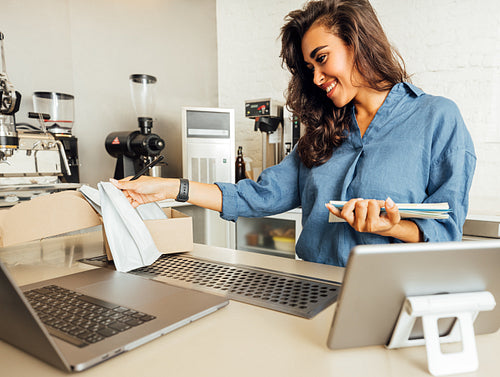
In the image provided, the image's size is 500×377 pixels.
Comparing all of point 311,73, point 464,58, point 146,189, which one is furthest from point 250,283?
point 464,58

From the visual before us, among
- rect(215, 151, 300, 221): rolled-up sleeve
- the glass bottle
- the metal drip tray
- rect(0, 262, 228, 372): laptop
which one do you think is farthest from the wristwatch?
the glass bottle

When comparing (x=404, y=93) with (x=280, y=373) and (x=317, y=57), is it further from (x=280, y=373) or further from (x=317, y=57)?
(x=280, y=373)

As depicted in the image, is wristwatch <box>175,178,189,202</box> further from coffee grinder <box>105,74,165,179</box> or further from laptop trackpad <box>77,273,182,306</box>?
coffee grinder <box>105,74,165,179</box>

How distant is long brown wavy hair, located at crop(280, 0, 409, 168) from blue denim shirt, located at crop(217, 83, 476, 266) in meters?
0.05

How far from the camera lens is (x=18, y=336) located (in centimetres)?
46

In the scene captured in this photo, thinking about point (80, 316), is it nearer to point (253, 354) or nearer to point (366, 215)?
point (253, 354)

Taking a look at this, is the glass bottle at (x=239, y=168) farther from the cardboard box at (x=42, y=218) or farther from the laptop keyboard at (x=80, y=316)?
the laptop keyboard at (x=80, y=316)

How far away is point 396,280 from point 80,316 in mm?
462

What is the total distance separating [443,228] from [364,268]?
57 cm

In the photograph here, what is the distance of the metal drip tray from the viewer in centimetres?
65

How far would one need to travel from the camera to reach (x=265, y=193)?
4.00 ft

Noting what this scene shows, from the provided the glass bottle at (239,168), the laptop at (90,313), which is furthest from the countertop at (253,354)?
the glass bottle at (239,168)

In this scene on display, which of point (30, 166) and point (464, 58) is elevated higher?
point (464, 58)

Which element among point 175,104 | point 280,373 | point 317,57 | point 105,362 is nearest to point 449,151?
point 317,57
